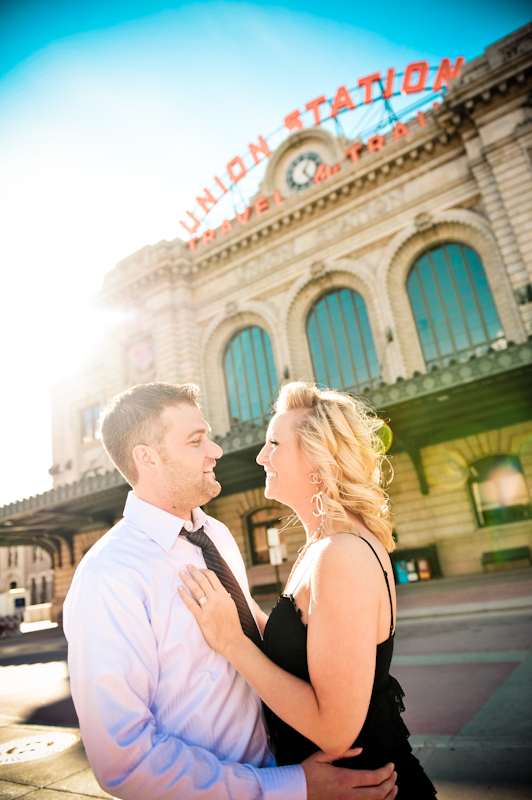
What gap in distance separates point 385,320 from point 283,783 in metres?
17.6

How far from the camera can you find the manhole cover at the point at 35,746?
4.70 m

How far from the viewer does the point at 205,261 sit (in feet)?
76.8

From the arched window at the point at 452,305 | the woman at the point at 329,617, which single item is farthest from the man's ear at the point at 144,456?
the arched window at the point at 452,305

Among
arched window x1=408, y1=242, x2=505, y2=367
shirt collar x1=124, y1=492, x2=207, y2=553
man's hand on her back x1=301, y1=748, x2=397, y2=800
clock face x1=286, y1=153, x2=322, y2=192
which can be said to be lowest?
man's hand on her back x1=301, y1=748, x2=397, y2=800

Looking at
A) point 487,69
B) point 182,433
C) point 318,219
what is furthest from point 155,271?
point 182,433

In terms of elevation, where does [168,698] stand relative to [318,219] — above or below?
below

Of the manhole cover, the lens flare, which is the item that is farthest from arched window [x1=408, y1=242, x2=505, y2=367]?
the manhole cover

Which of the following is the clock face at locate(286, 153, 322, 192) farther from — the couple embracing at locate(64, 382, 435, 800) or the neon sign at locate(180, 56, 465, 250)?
the couple embracing at locate(64, 382, 435, 800)

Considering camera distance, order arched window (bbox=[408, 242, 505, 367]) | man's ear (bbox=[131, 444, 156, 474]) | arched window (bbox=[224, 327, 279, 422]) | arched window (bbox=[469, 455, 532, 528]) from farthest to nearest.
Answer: arched window (bbox=[224, 327, 279, 422]), arched window (bbox=[408, 242, 505, 367]), arched window (bbox=[469, 455, 532, 528]), man's ear (bbox=[131, 444, 156, 474])

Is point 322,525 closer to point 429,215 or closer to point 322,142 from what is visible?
point 429,215

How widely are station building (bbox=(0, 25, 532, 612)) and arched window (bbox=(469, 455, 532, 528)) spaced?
0.06 metres

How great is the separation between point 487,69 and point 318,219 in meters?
7.81

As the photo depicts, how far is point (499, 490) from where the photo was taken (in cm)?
1571

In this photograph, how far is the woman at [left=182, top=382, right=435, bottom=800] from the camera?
1.55 m
